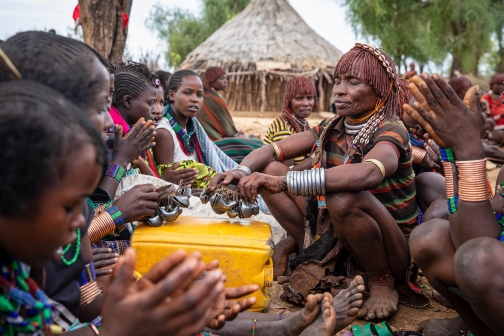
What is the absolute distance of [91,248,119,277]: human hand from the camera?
2404 millimetres

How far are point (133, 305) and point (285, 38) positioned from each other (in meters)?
20.7

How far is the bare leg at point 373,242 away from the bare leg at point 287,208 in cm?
48

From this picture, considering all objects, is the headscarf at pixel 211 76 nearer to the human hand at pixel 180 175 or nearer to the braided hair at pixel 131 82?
the braided hair at pixel 131 82

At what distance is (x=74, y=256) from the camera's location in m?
1.65

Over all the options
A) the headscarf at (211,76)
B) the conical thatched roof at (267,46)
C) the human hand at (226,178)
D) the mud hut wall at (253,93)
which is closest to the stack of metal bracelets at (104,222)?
the human hand at (226,178)

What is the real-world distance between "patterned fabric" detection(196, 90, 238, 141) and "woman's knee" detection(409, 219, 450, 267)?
470 centimetres

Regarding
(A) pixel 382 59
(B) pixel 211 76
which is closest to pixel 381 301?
(A) pixel 382 59

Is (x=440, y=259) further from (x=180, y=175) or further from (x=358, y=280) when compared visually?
(x=180, y=175)

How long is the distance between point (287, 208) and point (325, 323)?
1486mm

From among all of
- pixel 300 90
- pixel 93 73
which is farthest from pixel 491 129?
pixel 93 73

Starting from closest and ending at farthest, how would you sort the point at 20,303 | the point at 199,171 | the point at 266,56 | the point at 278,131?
the point at 20,303 < the point at 199,171 < the point at 278,131 < the point at 266,56

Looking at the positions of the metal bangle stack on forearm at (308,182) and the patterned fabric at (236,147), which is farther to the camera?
the patterned fabric at (236,147)

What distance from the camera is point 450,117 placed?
2180 mm

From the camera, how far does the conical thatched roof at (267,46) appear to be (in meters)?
20.2
